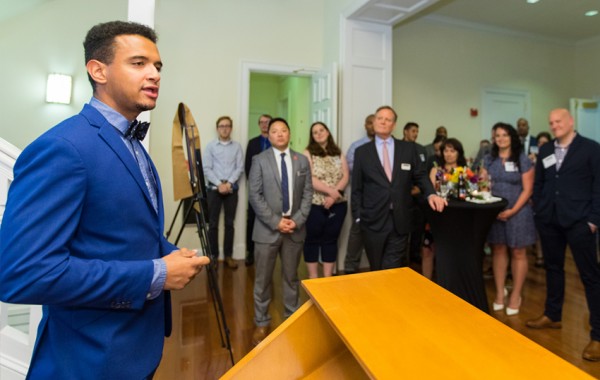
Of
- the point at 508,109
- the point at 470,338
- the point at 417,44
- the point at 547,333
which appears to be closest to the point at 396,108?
the point at 417,44

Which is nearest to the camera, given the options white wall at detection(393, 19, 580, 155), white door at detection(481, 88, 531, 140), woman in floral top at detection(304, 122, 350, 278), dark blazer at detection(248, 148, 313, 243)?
dark blazer at detection(248, 148, 313, 243)

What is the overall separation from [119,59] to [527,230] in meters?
2.99

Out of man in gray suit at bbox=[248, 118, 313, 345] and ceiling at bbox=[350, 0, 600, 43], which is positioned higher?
ceiling at bbox=[350, 0, 600, 43]

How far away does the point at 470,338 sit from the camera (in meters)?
0.82

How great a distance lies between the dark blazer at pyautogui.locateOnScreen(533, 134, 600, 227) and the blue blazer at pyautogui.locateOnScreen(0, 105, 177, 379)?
2.61 m

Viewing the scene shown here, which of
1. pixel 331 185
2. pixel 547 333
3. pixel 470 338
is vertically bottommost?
pixel 547 333

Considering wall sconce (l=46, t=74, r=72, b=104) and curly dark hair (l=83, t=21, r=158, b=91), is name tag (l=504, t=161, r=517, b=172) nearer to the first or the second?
curly dark hair (l=83, t=21, r=158, b=91)

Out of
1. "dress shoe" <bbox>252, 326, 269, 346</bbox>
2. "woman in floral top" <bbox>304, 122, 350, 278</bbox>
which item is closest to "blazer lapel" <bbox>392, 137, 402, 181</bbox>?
"woman in floral top" <bbox>304, 122, 350, 278</bbox>

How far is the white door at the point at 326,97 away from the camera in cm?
394

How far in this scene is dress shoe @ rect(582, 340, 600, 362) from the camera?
6.88ft

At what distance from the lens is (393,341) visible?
0.81 m

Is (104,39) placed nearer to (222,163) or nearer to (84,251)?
(84,251)

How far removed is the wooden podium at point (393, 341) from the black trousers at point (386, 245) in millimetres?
1269

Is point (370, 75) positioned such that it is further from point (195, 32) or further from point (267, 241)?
point (267, 241)
